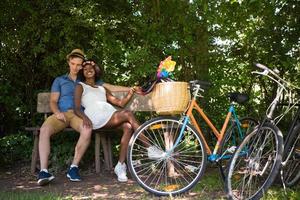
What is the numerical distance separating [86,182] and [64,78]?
4.95 feet

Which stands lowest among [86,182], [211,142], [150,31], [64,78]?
[86,182]

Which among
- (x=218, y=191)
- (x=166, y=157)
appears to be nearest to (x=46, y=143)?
(x=166, y=157)

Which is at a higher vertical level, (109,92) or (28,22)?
(28,22)

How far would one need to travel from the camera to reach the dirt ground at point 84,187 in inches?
194

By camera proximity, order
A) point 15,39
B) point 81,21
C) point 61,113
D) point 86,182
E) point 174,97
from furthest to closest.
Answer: point 15,39 → point 81,21 → point 61,113 → point 86,182 → point 174,97

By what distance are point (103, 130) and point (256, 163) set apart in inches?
96.9

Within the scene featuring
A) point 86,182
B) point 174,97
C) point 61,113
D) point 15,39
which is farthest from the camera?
point 15,39

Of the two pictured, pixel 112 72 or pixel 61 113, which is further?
pixel 112 72

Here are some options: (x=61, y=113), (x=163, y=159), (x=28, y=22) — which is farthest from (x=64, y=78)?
(x=163, y=159)

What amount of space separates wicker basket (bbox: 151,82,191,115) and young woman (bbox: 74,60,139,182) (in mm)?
1062

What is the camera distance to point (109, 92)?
6.45m

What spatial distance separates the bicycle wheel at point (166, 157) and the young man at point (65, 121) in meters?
0.75

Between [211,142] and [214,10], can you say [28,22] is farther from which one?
[211,142]

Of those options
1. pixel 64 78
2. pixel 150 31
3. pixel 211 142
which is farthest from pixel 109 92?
pixel 211 142
